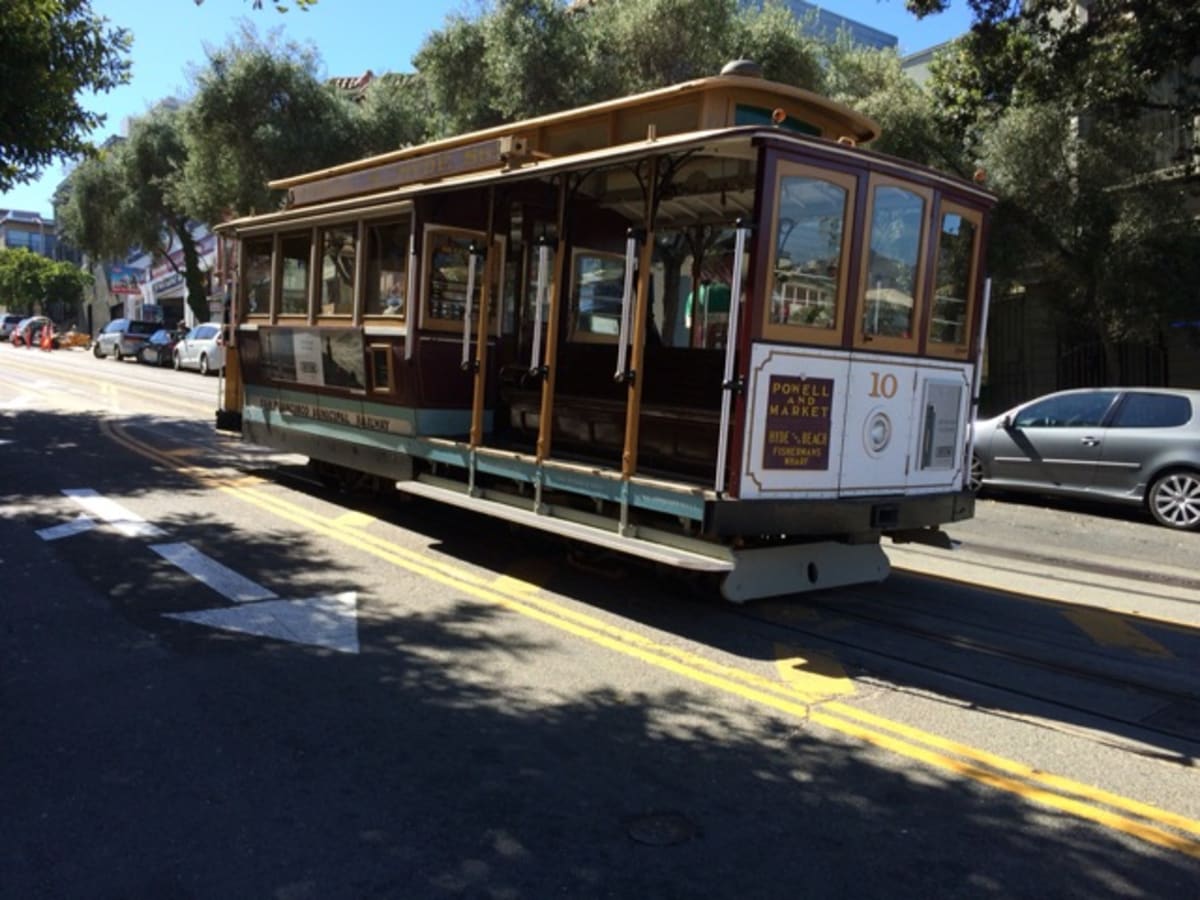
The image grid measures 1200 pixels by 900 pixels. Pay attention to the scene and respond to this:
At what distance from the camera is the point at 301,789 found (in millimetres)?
3861

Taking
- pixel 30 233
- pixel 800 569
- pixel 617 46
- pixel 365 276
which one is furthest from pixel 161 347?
pixel 30 233

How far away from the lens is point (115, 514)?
895 centimetres

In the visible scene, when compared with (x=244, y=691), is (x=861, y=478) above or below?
above

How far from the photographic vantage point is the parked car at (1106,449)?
35.0ft

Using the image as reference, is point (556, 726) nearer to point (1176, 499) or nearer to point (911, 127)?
point (1176, 499)

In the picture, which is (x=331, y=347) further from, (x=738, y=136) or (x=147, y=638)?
(x=738, y=136)

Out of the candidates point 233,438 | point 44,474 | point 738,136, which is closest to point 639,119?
point 738,136

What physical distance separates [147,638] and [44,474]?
6.73 m

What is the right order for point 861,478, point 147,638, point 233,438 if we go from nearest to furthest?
point 147,638 < point 861,478 < point 233,438

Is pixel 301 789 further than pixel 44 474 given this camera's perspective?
No

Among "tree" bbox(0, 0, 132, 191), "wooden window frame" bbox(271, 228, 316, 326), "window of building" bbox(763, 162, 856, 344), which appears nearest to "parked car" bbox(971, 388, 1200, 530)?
"window of building" bbox(763, 162, 856, 344)

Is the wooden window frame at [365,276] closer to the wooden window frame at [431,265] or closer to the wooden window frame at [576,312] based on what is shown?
the wooden window frame at [431,265]

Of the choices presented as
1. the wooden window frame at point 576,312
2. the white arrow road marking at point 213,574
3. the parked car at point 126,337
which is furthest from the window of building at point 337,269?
the parked car at point 126,337

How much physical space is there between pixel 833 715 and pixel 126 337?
37626mm
